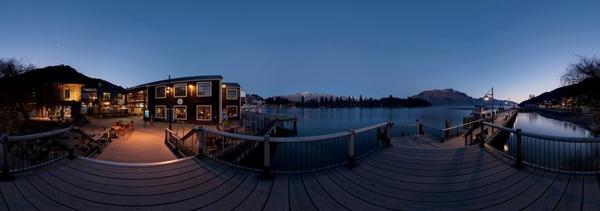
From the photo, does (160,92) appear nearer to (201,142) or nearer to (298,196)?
(201,142)

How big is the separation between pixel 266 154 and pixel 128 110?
4926cm

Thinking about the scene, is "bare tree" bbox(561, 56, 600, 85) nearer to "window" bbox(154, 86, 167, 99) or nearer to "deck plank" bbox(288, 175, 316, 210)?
"deck plank" bbox(288, 175, 316, 210)

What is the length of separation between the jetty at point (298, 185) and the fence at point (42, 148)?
0.06 metres

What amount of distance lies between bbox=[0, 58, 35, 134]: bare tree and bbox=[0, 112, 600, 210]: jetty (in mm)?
22267

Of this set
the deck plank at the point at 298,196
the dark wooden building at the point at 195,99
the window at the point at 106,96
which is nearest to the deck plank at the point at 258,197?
the deck plank at the point at 298,196

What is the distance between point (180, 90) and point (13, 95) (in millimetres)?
13179

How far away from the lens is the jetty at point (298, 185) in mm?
4133

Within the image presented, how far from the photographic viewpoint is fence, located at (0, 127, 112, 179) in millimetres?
5070

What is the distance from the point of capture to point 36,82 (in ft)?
91.6

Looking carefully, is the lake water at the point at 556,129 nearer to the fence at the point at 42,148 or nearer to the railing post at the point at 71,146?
the railing post at the point at 71,146

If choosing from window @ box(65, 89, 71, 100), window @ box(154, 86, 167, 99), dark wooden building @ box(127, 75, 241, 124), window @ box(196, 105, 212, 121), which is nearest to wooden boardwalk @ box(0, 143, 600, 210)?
dark wooden building @ box(127, 75, 241, 124)

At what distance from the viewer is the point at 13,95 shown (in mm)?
23109

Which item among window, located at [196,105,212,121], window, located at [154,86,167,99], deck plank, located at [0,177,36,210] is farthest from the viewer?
window, located at [154,86,167,99]

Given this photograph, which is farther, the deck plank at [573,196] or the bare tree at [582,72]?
the bare tree at [582,72]
